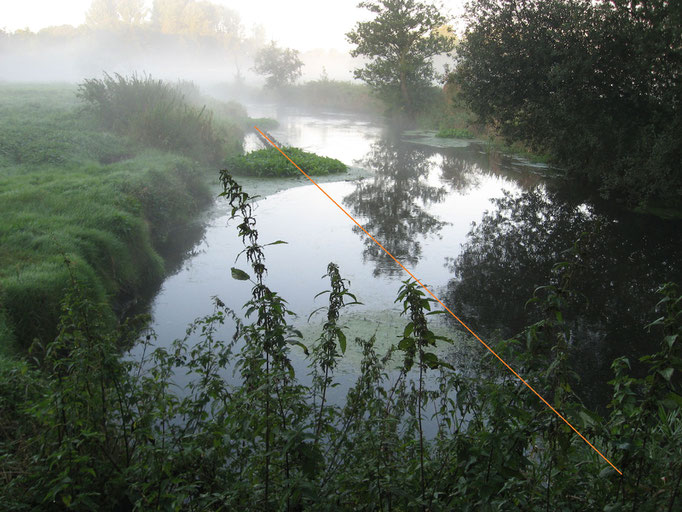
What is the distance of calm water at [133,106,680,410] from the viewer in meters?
5.47

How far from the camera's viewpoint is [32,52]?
40.9 m

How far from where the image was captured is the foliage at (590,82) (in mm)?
8859

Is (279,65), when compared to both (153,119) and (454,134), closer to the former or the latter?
(454,134)

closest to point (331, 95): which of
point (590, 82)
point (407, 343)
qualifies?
point (590, 82)

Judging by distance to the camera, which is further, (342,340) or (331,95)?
(331,95)

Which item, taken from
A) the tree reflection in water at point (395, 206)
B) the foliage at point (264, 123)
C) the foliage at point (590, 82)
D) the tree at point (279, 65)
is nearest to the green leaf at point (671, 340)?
the tree reflection in water at point (395, 206)

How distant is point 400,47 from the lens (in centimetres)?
2194

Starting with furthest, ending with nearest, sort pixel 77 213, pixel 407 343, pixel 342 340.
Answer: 1. pixel 77 213
2. pixel 342 340
3. pixel 407 343

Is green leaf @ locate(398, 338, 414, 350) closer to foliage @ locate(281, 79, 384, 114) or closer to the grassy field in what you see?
the grassy field

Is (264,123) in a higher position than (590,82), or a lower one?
lower

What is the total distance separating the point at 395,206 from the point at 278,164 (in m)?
3.80

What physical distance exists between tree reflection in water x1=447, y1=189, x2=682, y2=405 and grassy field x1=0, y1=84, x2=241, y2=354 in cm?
387

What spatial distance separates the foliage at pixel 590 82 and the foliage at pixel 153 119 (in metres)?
6.51

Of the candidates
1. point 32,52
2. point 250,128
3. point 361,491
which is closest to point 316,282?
point 361,491
